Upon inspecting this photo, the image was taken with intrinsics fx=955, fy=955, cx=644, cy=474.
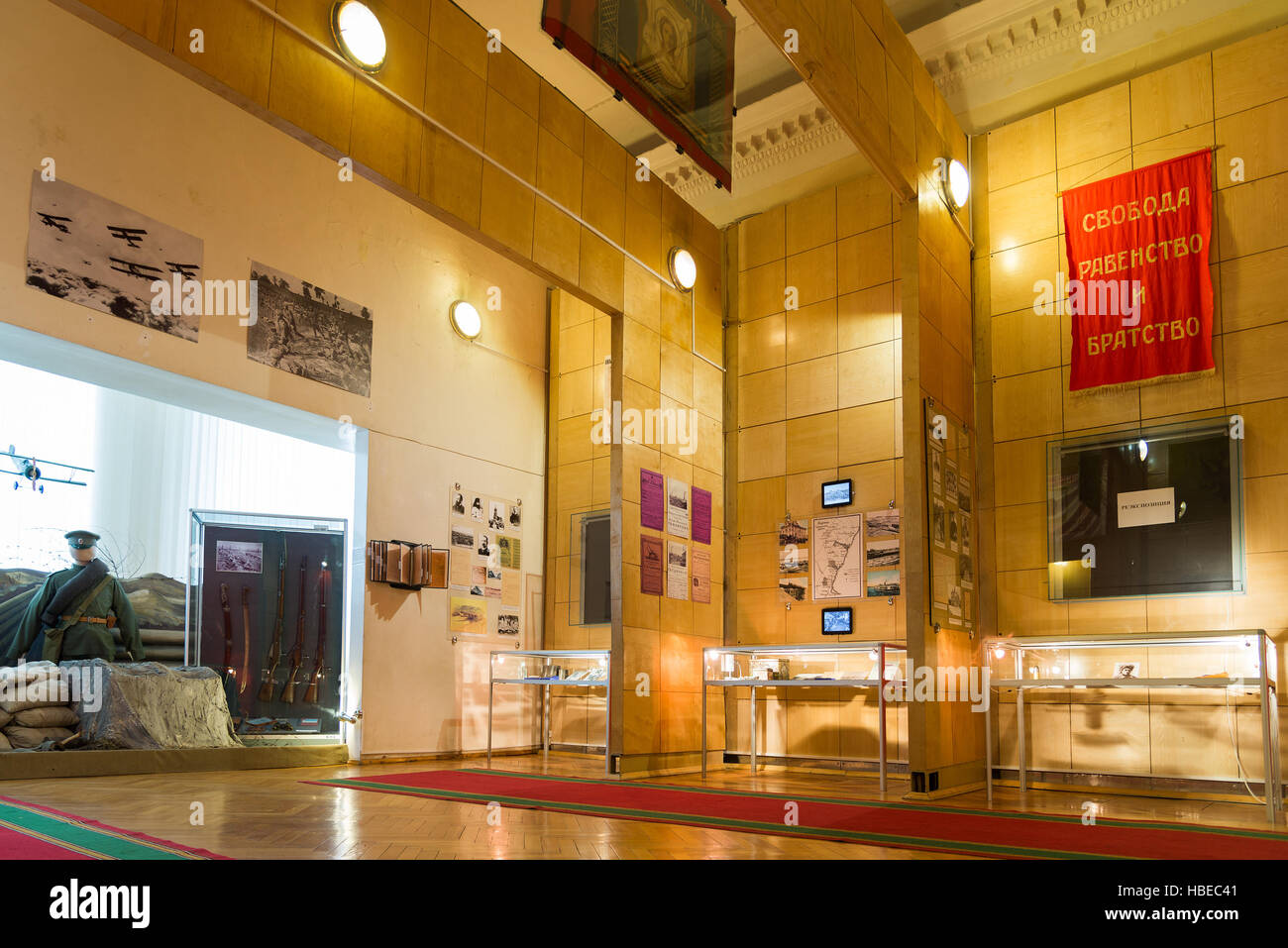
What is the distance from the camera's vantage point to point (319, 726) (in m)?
9.41

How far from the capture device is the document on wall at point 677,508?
9.35 metres

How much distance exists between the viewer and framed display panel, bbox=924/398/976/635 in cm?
757

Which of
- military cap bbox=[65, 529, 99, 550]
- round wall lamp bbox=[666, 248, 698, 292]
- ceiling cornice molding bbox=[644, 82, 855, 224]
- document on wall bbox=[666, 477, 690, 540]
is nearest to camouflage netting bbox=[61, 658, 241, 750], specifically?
military cap bbox=[65, 529, 99, 550]

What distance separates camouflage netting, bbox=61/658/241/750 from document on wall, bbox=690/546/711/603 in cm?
457

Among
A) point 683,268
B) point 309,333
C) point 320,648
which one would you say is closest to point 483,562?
point 320,648

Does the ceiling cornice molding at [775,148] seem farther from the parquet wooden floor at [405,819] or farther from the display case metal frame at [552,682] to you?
the parquet wooden floor at [405,819]

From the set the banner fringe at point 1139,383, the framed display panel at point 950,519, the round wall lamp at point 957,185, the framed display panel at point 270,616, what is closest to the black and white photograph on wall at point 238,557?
the framed display panel at point 270,616

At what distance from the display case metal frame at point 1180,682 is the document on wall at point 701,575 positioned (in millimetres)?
2868

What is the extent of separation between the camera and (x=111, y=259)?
25.3 ft

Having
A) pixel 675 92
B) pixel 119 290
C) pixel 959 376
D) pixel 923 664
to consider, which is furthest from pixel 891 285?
pixel 119 290

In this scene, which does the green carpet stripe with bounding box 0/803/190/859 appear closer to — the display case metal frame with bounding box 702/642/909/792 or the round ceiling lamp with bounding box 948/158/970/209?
the display case metal frame with bounding box 702/642/909/792

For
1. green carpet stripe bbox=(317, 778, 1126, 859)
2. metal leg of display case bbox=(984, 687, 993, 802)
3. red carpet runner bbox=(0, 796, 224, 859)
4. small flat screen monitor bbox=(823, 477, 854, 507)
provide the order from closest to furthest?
red carpet runner bbox=(0, 796, 224, 859) → green carpet stripe bbox=(317, 778, 1126, 859) → metal leg of display case bbox=(984, 687, 993, 802) → small flat screen monitor bbox=(823, 477, 854, 507)

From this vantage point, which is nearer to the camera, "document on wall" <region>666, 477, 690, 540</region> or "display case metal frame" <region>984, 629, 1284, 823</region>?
"display case metal frame" <region>984, 629, 1284, 823</region>

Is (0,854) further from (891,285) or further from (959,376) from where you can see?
(891,285)
